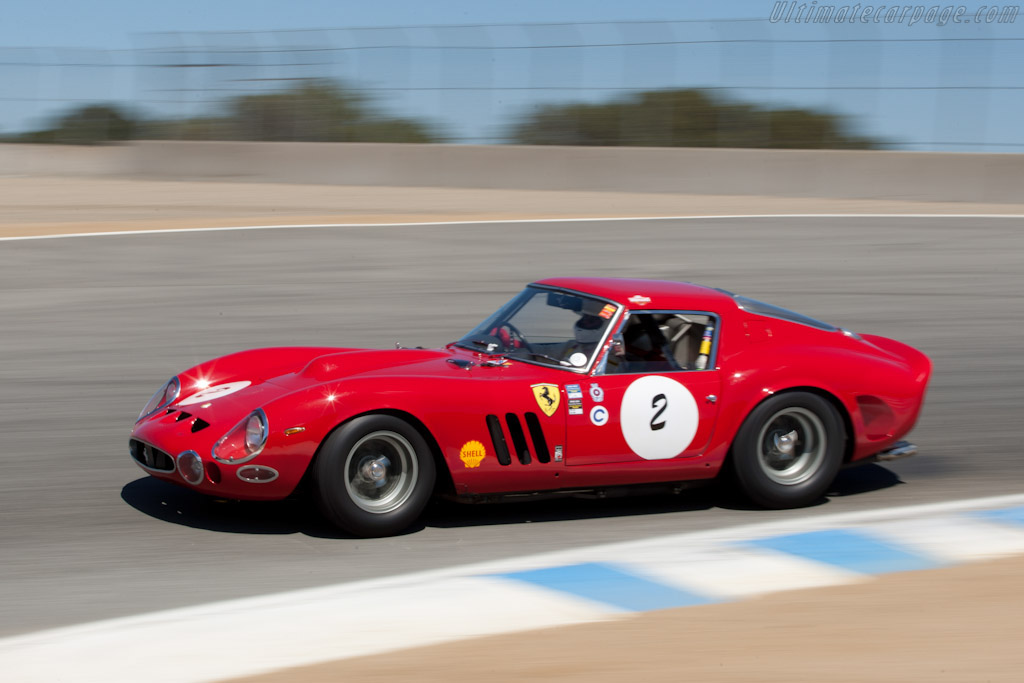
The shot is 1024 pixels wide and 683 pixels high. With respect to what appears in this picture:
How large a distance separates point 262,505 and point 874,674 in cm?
296

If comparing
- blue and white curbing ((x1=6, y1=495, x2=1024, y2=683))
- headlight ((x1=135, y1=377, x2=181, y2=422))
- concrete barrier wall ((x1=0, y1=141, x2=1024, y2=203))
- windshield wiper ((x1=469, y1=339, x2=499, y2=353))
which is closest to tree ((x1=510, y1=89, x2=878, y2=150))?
concrete barrier wall ((x1=0, y1=141, x2=1024, y2=203))

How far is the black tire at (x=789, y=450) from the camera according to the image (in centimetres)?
551

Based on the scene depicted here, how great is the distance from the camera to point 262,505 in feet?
18.0

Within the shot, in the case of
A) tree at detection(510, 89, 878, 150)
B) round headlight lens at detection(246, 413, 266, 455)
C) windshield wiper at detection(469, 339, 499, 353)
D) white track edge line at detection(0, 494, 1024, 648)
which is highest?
tree at detection(510, 89, 878, 150)

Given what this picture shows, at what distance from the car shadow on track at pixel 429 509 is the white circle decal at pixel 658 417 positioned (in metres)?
0.34

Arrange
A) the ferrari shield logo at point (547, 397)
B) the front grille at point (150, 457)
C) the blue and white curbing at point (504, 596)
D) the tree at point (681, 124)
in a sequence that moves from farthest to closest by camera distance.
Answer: the tree at point (681, 124) → the ferrari shield logo at point (547, 397) → the front grille at point (150, 457) → the blue and white curbing at point (504, 596)

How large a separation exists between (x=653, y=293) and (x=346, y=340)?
4.37 metres

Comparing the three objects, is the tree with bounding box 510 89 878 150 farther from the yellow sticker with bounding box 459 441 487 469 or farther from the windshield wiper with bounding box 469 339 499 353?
the yellow sticker with bounding box 459 441 487 469

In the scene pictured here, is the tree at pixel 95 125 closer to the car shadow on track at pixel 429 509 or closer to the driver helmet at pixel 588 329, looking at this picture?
the car shadow on track at pixel 429 509

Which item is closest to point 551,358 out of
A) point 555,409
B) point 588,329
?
point 588,329

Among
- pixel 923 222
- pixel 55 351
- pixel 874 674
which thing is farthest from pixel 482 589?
pixel 923 222

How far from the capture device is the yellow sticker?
16.5ft

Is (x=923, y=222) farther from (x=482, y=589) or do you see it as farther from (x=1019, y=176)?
(x=482, y=589)

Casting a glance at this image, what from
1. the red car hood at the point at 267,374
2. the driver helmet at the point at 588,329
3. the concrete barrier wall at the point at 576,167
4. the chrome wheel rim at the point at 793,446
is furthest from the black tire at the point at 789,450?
the concrete barrier wall at the point at 576,167
